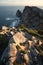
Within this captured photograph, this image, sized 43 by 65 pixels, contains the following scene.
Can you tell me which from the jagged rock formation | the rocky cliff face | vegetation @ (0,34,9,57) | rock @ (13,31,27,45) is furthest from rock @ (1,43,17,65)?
the rocky cliff face

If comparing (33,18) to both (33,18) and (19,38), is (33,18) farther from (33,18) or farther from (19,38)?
(19,38)

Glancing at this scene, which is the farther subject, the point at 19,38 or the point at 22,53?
the point at 19,38

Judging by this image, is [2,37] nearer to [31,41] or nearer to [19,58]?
[31,41]

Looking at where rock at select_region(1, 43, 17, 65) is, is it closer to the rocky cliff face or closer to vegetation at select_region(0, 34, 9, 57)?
vegetation at select_region(0, 34, 9, 57)

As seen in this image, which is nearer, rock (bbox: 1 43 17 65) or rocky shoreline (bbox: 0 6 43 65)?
rock (bbox: 1 43 17 65)

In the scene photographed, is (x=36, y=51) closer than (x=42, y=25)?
Yes

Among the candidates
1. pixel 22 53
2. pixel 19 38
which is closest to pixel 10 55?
pixel 22 53

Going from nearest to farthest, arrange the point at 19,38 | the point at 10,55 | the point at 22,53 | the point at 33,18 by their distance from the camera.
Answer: the point at 10,55
the point at 22,53
the point at 19,38
the point at 33,18

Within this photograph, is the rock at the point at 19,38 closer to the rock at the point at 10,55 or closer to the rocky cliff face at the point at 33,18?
the rock at the point at 10,55

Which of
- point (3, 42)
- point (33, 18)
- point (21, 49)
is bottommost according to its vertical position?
point (33, 18)

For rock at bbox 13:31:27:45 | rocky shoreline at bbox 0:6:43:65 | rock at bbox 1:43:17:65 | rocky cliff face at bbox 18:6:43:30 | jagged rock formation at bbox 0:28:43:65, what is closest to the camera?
rock at bbox 1:43:17:65

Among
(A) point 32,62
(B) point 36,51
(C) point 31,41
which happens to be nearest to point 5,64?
(A) point 32,62
